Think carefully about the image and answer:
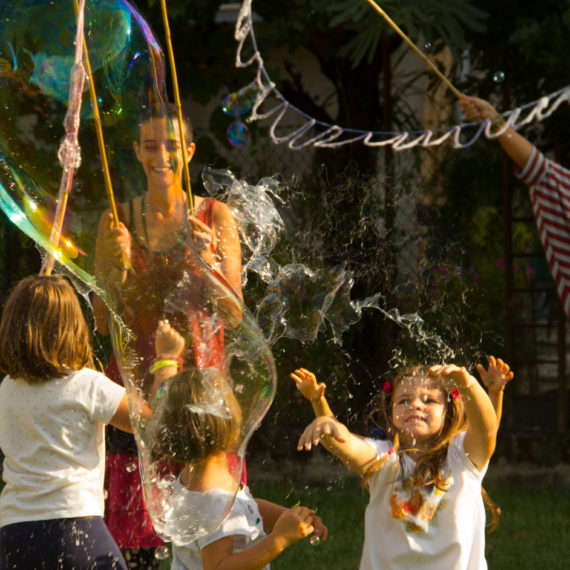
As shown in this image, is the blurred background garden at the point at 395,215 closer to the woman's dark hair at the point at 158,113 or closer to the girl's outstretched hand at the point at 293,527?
the woman's dark hair at the point at 158,113

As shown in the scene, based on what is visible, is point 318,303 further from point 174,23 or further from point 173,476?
point 174,23

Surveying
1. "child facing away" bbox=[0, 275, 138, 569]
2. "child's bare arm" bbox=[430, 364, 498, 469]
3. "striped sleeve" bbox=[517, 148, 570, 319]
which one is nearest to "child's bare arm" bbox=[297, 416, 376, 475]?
"child's bare arm" bbox=[430, 364, 498, 469]

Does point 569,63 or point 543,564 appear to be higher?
point 569,63

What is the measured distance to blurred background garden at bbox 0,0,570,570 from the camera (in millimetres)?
4230

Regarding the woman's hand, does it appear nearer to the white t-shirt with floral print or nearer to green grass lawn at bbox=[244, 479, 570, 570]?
the white t-shirt with floral print

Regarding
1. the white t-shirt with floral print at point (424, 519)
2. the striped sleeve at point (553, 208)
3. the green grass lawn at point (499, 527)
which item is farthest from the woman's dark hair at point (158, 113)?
the striped sleeve at point (553, 208)

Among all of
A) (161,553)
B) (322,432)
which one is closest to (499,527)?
(161,553)

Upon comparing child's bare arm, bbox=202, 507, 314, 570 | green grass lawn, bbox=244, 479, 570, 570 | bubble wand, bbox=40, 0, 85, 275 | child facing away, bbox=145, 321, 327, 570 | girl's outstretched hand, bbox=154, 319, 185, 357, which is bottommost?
green grass lawn, bbox=244, 479, 570, 570

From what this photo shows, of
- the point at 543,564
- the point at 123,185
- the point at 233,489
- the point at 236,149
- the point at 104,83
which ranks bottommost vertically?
the point at 543,564

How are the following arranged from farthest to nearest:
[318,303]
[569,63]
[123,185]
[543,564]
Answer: [569,63]
[543,564]
[318,303]
[123,185]

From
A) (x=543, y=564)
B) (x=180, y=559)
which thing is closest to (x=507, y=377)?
(x=180, y=559)

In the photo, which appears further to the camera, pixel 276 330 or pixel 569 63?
pixel 569 63

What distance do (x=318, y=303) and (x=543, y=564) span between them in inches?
65.4

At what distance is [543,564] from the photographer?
411 centimetres
